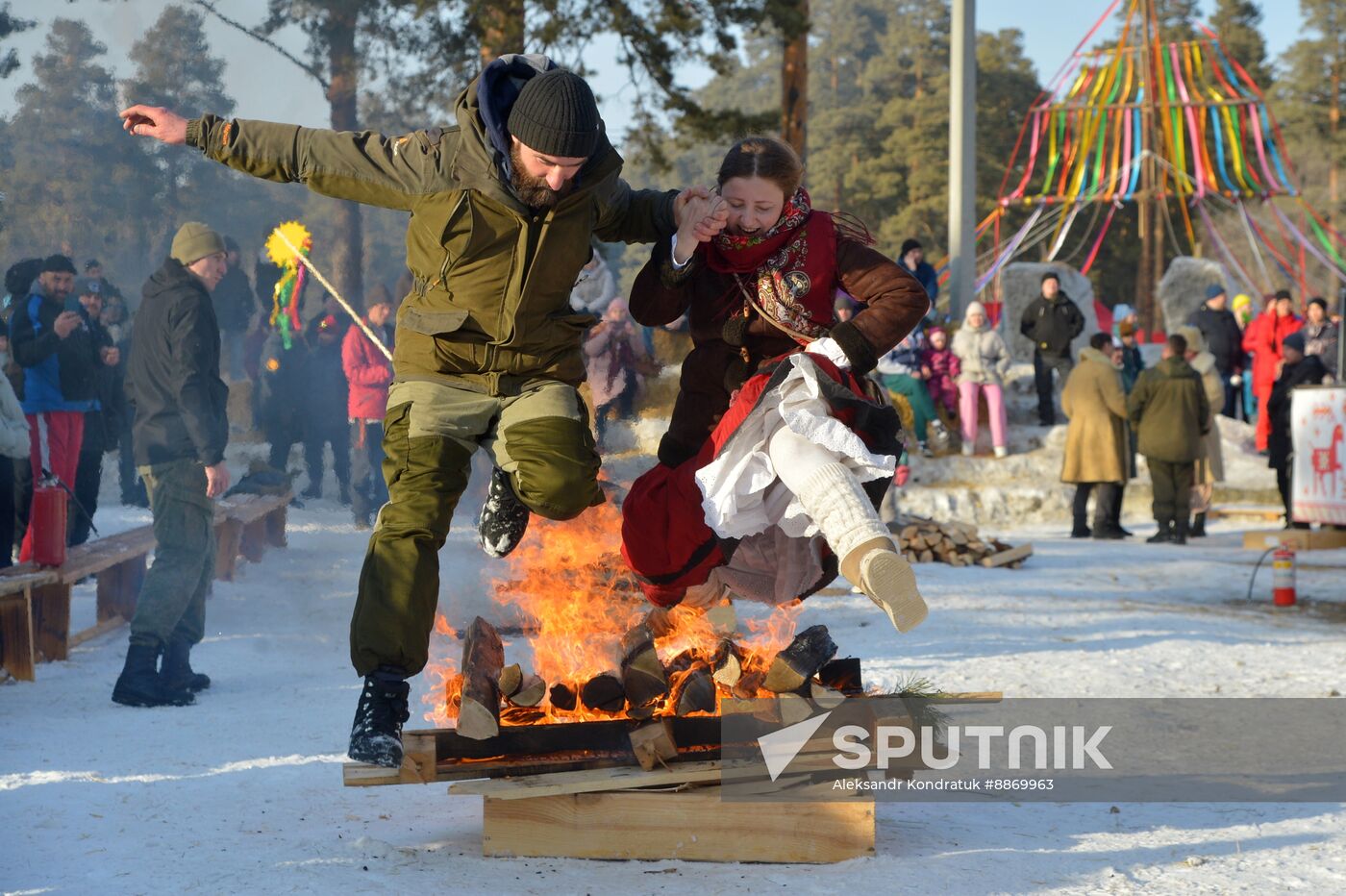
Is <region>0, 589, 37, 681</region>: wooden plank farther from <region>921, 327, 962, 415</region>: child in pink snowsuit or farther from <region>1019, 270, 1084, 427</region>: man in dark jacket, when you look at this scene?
<region>1019, 270, 1084, 427</region>: man in dark jacket

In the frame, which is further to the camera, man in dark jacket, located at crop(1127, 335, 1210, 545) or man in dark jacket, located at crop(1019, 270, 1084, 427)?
man in dark jacket, located at crop(1019, 270, 1084, 427)

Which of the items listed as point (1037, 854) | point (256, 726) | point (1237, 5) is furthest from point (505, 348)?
point (1237, 5)

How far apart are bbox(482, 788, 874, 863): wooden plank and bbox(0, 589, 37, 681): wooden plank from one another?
13.0ft

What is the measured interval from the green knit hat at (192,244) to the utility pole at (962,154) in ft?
41.6

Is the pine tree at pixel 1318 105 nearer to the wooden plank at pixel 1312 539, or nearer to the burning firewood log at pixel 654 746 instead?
the wooden plank at pixel 1312 539

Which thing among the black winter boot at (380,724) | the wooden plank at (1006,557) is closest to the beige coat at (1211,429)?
the wooden plank at (1006,557)

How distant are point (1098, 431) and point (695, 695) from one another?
9994mm

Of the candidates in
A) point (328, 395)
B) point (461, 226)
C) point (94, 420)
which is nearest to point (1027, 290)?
point (328, 395)

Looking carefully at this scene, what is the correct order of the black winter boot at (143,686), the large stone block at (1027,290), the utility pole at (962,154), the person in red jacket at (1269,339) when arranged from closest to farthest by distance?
the black winter boot at (143,686) → the person in red jacket at (1269,339) → the utility pole at (962,154) → the large stone block at (1027,290)

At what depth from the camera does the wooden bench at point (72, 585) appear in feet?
23.9

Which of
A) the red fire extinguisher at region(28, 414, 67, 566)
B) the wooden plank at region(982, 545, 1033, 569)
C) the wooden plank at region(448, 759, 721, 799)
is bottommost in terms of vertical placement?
the wooden plank at region(982, 545, 1033, 569)

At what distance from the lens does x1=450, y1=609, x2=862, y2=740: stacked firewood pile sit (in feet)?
15.0

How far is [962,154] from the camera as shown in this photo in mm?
18609

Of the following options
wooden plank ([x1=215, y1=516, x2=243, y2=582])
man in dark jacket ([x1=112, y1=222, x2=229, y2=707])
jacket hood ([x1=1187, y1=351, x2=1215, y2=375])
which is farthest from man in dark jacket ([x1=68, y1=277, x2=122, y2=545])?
jacket hood ([x1=1187, y1=351, x2=1215, y2=375])
